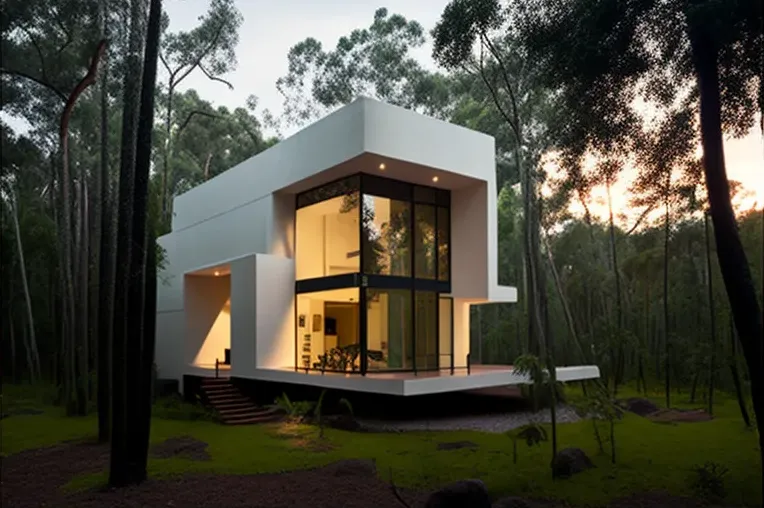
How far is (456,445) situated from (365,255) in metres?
5.20

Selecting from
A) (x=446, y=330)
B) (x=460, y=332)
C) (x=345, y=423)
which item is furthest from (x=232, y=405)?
(x=460, y=332)

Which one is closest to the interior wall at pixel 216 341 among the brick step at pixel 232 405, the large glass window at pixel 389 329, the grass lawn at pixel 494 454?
the brick step at pixel 232 405

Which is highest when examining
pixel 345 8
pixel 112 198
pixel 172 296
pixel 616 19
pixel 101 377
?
pixel 345 8

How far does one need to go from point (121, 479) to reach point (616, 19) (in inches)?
330

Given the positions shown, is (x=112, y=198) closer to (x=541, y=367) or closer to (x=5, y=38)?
(x=5, y=38)

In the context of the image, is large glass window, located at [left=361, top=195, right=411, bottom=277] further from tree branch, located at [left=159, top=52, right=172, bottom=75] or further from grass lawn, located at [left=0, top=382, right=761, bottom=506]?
tree branch, located at [left=159, top=52, right=172, bottom=75]

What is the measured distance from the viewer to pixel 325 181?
15.5 metres

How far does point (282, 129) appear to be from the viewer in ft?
103

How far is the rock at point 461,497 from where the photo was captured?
20.5ft

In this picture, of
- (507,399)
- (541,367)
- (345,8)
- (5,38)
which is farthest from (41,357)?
(541,367)

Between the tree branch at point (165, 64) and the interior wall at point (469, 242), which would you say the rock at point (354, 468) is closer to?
the interior wall at point (469, 242)

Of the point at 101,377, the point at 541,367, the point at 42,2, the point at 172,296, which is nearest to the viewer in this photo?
the point at 541,367

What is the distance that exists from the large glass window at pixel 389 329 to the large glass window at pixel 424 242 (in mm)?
799

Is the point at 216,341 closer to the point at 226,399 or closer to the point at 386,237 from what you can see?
the point at 226,399
